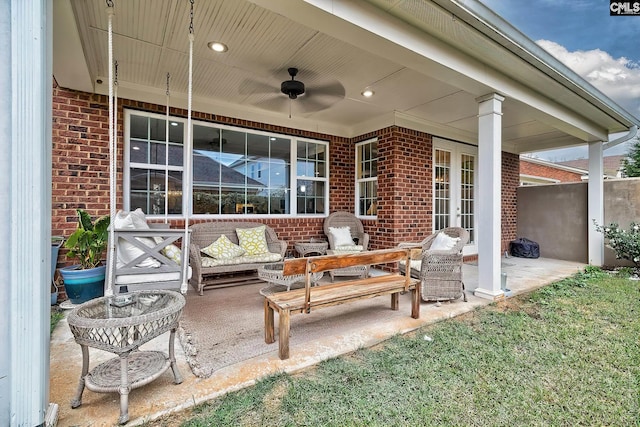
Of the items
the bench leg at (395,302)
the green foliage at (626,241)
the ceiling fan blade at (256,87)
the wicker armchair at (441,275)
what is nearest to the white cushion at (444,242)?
the wicker armchair at (441,275)

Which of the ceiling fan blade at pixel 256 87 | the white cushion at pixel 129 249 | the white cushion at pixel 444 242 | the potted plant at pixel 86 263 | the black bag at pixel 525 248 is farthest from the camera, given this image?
the black bag at pixel 525 248

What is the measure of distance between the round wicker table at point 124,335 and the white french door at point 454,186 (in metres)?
5.28

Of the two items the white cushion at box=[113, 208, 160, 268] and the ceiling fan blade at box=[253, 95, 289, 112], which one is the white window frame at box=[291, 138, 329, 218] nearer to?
the ceiling fan blade at box=[253, 95, 289, 112]

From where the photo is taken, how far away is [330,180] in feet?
19.6

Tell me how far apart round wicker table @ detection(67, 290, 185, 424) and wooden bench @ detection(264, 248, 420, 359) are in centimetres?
76

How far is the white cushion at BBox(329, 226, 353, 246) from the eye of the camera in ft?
17.2

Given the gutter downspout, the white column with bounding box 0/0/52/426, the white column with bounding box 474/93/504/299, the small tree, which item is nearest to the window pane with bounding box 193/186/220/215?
the white column with bounding box 0/0/52/426

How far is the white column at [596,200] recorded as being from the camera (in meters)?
6.01

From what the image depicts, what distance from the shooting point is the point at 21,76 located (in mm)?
1381

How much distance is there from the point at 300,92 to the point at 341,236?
9.06 feet

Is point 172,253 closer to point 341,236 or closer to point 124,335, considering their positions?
point 124,335

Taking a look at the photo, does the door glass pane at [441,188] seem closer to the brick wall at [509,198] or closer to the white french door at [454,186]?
the white french door at [454,186]

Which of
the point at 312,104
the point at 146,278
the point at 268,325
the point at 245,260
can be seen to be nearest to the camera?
the point at 268,325

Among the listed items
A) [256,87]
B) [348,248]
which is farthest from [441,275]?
[256,87]
